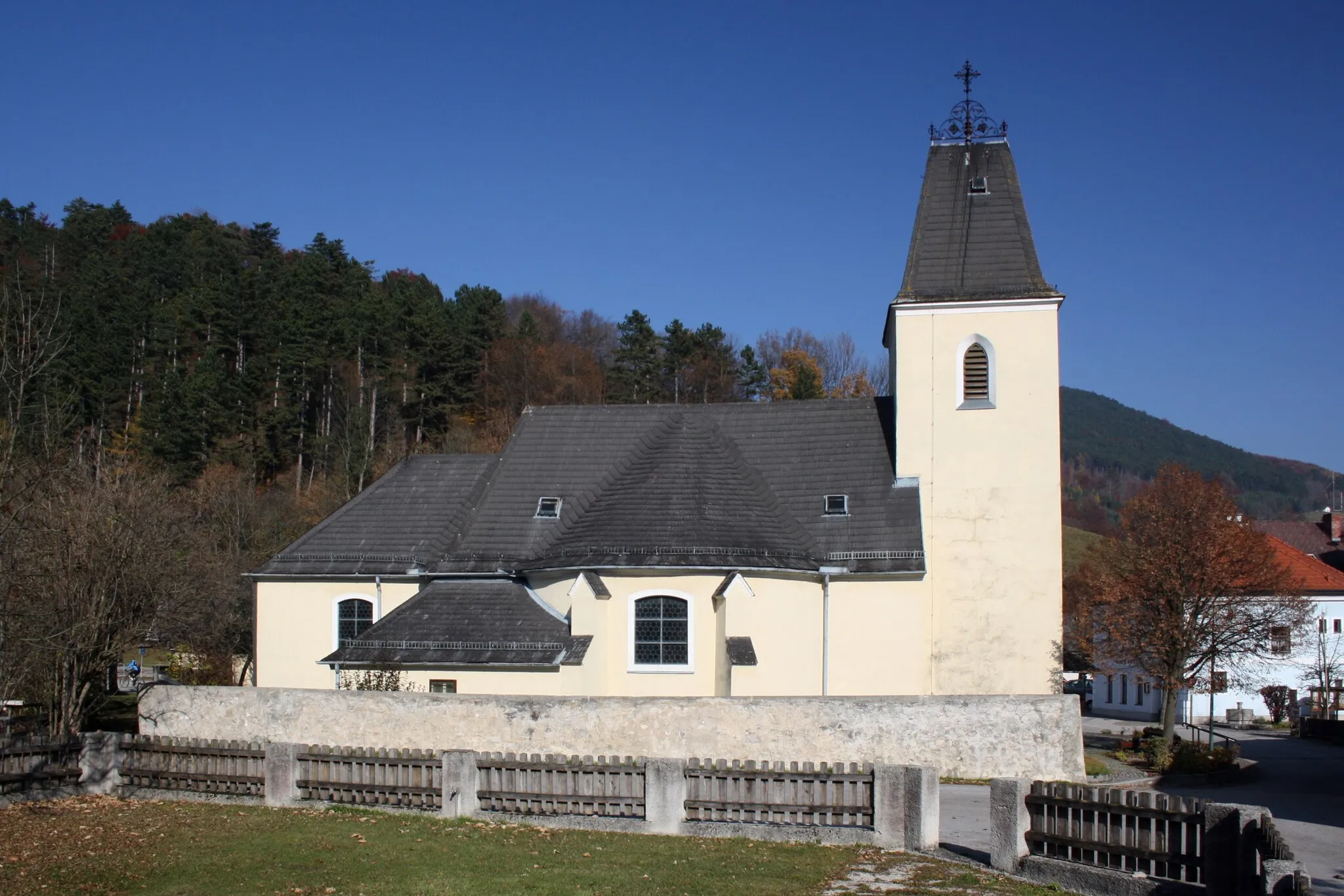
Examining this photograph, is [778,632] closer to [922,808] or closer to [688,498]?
[688,498]

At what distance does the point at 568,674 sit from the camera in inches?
973

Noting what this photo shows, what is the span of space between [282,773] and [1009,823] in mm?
10538

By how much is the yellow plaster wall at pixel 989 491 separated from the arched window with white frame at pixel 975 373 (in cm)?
12

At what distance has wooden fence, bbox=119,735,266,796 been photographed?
60.2 feet

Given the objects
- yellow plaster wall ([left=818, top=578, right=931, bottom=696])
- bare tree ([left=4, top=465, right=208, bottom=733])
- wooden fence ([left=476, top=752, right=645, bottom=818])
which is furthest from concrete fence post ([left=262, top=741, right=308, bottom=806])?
yellow plaster wall ([left=818, top=578, right=931, bottom=696])

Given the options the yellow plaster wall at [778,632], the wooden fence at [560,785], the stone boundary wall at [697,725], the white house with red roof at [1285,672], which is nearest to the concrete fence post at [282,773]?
the stone boundary wall at [697,725]

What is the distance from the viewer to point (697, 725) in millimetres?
20234

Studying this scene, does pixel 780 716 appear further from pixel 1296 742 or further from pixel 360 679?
pixel 1296 742

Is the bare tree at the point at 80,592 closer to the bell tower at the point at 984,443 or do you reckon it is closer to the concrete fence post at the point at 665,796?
the concrete fence post at the point at 665,796

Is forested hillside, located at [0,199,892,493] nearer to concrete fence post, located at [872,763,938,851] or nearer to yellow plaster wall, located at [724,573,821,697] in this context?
yellow plaster wall, located at [724,573,821,697]

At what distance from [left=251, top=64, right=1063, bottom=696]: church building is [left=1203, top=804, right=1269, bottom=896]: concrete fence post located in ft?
43.5

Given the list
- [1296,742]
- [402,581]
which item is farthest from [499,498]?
[1296,742]

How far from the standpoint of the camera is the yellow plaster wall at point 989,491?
88.4ft

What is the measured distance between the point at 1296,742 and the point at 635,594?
27.0 meters
